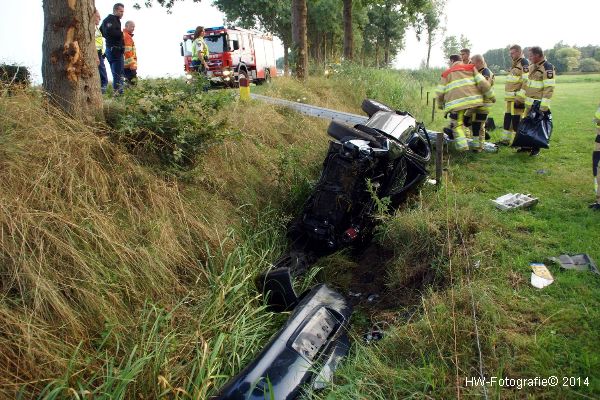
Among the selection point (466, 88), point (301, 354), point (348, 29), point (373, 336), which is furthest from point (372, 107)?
point (348, 29)

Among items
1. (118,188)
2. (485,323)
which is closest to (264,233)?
(118,188)

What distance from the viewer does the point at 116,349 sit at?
258cm

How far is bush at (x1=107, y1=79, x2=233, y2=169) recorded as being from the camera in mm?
4250

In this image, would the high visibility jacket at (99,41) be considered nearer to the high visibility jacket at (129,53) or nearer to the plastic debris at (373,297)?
the high visibility jacket at (129,53)

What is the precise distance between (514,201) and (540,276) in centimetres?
178

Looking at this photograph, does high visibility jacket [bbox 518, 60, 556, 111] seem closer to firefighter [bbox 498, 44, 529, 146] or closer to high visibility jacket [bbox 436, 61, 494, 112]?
firefighter [bbox 498, 44, 529, 146]

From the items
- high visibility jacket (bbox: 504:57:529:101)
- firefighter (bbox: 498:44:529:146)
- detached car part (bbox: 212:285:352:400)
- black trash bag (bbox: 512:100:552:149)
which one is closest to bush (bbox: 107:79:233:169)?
detached car part (bbox: 212:285:352:400)

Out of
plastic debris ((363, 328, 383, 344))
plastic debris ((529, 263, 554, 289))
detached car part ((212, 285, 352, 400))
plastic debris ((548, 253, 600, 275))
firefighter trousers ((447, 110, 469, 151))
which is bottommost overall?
plastic debris ((363, 328, 383, 344))

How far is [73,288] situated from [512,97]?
835cm

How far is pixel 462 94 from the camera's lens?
7.30 metres

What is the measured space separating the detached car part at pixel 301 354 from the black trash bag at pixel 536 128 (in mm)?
5108

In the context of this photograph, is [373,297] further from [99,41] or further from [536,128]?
[99,41]

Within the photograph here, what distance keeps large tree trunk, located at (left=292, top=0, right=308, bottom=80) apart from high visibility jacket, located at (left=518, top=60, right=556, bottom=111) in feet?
19.3

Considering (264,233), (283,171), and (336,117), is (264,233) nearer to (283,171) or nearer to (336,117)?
(283,171)
